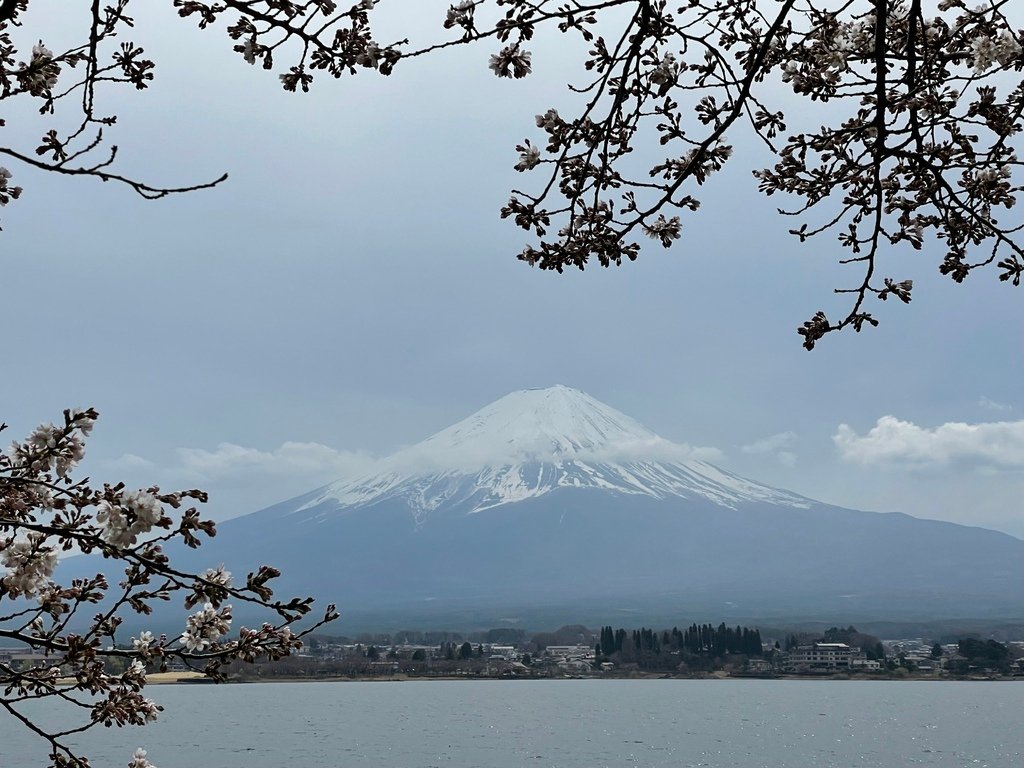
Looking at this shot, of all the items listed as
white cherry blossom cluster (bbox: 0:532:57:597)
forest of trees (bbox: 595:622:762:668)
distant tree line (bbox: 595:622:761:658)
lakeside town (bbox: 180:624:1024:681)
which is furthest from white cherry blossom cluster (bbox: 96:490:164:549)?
distant tree line (bbox: 595:622:761:658)

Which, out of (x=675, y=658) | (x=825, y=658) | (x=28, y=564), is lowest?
(x=825, y=658)

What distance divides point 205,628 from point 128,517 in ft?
2.51

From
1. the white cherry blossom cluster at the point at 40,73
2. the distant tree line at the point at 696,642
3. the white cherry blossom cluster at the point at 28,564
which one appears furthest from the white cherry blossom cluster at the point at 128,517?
the distant tree line at the point at 696,642

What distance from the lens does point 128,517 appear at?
2537mm

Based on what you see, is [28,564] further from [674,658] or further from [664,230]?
[674,658]

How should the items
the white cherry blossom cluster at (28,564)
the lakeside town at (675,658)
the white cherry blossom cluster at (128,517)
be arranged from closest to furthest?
the white cherry blossom cluster at (128,517) < the white cherry blossom cluster at (28,564) < the lakeside town at (675,658)

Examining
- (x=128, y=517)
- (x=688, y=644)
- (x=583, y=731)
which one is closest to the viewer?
(x=128, y=517)

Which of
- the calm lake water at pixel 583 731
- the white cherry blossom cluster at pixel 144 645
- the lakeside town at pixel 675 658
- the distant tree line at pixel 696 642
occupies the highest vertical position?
the white cherry blossom cluster at pixel 144 645

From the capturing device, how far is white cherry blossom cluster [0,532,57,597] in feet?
10.9

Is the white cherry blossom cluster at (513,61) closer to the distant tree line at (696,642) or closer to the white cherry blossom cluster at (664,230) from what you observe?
the white cherry blossom cluster at (664,230)

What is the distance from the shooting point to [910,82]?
3744 millimetres

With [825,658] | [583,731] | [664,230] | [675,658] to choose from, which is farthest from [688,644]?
[664,230]

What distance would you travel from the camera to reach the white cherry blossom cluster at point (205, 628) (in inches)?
124

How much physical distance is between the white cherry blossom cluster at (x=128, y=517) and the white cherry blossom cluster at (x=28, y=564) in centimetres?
90
